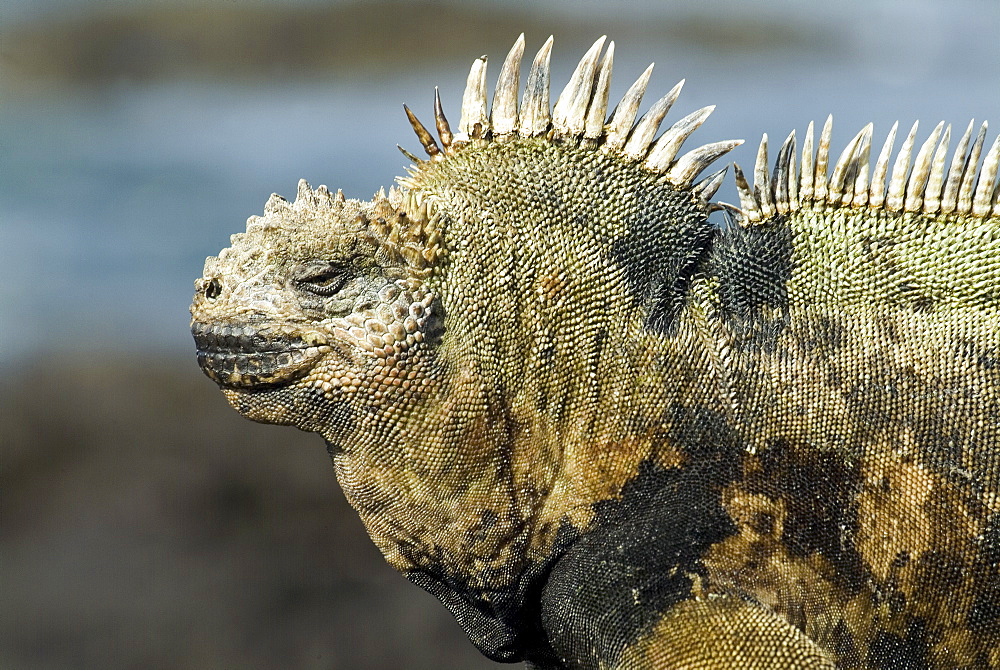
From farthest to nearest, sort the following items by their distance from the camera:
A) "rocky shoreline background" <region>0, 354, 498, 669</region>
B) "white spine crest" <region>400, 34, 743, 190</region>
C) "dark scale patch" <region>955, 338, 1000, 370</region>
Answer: "rocky shoreline background" <region>0, 354, 498, 669</region>
"white spine crest" <region>400, 34, 743, 190</region>
"dark scale patch" <region>955, 338, 1000, 370</region>

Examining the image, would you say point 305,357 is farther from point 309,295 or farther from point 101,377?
point 101,377

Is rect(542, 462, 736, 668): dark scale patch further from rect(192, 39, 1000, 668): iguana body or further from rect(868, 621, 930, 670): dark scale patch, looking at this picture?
rect(868, 621, 930, 670): dark scale patch

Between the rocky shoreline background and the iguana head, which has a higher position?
the iguana head

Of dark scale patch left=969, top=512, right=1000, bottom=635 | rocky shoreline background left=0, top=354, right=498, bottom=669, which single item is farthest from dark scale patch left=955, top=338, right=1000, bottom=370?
rocky shoreline background left=0, top=354, right=498, bottom=669

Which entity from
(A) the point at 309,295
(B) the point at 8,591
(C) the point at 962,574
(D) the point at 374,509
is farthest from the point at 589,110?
(B) the point at 8,591

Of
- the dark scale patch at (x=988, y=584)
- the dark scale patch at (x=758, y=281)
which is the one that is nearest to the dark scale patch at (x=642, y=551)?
Answer: the dark scale patch at (x=758, y=281)

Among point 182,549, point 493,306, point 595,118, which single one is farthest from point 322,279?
point 182,549

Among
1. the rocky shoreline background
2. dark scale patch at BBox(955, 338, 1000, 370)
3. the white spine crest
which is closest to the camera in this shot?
dark scale patch at BBox(955, 338, 1000, 370)

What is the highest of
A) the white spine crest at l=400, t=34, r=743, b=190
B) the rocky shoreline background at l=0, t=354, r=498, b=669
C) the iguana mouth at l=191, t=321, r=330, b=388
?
the white spine crest at l=400, t=34, r=743, b=190

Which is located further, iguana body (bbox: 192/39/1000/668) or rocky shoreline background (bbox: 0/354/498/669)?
rocky shoreline background (bbox: 0/354/498/669)
